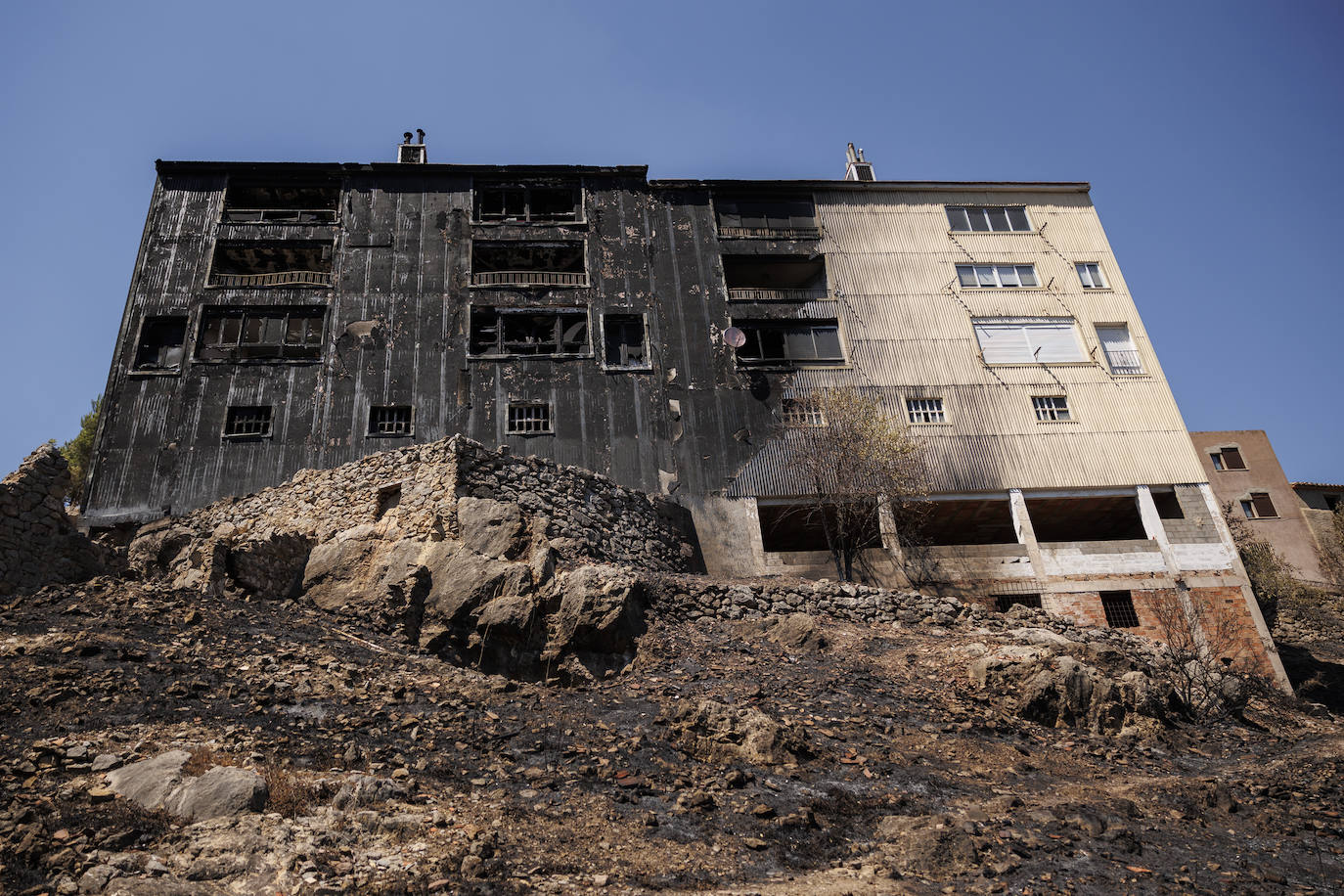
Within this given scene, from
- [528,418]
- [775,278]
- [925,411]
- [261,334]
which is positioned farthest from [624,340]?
[261,334]

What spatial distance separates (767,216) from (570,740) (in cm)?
2866

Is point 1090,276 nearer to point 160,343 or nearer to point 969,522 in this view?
point 969,522

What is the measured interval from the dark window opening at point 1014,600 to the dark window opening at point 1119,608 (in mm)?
2566

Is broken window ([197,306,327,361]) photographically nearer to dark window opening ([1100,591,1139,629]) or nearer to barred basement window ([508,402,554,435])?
barred basement window ([508,402,554,435])

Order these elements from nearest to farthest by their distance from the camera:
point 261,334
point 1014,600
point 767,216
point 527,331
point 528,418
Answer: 1. point 1014,600
2. point 528,418
3. point 261,334
4. point 527,331
5. point 767,216

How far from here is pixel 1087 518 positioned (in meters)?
33.6

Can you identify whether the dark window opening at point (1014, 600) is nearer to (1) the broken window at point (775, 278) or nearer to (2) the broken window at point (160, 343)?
(1) the broken window at point (775, 278)

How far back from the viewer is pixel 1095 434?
1259 inches

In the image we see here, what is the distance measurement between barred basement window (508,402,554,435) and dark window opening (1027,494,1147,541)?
19258mm

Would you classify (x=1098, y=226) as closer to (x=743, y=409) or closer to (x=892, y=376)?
(x=892, y=376)

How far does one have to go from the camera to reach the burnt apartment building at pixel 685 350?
95.5 ft

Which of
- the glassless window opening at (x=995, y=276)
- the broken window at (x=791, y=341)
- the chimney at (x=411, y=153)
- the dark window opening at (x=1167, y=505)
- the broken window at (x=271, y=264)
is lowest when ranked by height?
the dark window opening at (x=1167, y=505)

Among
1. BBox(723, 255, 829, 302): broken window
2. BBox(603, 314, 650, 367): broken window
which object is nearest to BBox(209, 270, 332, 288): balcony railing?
BBox(603, 314, 650, 367): broken window

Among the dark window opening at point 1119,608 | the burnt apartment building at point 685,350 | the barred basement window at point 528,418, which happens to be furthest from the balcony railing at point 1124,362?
the barred basement window at point 528,418
